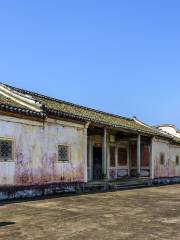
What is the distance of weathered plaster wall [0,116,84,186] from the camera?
1315 centimetres

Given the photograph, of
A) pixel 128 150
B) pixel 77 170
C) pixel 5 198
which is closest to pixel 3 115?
pixel 5 198

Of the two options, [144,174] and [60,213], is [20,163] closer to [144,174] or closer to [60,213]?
[60,213]

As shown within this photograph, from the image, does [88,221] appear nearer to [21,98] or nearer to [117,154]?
[21,98]

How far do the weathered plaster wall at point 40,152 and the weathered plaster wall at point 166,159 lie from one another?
962 centimetres

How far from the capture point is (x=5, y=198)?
1273 centimetres

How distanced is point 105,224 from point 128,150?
1758 cm

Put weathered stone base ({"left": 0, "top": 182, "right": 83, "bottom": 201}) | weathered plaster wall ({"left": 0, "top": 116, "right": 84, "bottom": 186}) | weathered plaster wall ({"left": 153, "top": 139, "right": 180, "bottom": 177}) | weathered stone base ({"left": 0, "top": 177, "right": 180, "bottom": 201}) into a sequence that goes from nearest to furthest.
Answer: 1. weathered stone base ({"left": 0, "top": 182, "right": 83, "bottom": 201})
2. weathered stone base ({"left": 0, "top": 177, "right": 180, "bottom": 201})
3. weathered plaster wall ({"left": 0, "top": 116, "right": 84, "bottom": 186})
4. weathered plaster wall ({"left": 153, "top": 139, "right": 180, "bottom": 177})

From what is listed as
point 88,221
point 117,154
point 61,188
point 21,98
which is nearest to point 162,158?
point 117,154

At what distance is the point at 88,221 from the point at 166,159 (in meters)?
19.9

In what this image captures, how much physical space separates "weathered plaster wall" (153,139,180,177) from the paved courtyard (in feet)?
45.1

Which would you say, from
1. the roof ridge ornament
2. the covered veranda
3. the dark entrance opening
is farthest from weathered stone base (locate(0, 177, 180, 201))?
the roof ridge ornament

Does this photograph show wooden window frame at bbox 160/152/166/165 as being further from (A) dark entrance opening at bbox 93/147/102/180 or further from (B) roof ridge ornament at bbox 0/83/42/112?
(B) roof ridge ornament at bbox 0/83/42/112

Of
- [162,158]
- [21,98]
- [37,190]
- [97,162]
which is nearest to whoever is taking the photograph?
[37,190]

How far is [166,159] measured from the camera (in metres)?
27.5
